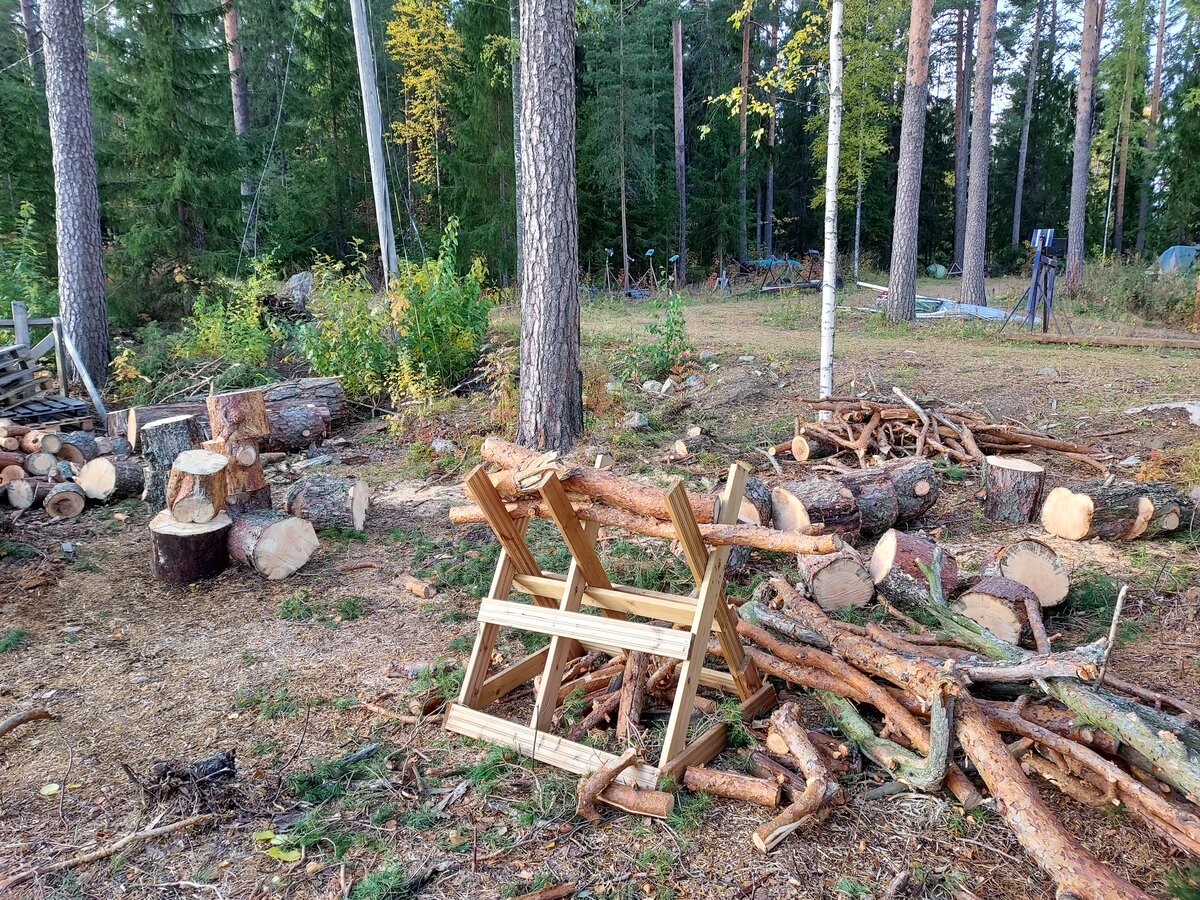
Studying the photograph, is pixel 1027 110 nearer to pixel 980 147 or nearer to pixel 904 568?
pixel 980 147

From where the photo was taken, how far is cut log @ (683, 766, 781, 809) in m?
2.65

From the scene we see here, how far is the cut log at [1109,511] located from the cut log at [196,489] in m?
5.51

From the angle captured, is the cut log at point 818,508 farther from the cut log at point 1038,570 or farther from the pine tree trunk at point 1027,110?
the pine tree trunk at point 1027,110

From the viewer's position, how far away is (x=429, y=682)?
3.62 meters

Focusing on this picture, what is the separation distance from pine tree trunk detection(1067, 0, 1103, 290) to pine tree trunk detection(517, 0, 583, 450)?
583 inches

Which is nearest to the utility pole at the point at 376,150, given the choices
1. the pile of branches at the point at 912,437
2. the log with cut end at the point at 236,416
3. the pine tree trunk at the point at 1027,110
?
the log with cut end at the point at 236,416

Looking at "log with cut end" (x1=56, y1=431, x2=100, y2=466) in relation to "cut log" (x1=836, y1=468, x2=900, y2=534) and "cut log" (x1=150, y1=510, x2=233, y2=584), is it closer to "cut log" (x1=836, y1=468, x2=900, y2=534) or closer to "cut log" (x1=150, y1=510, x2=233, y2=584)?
"cut log" (x1=150, y1=510, x2=233, y2=584)

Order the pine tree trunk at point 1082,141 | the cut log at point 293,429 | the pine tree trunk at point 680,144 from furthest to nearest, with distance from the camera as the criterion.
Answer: the pine tree trunk at point 680,144 → the pine tree trunk at point 1082,141 → the cut log at point 293,429

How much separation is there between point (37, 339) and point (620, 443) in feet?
30.6

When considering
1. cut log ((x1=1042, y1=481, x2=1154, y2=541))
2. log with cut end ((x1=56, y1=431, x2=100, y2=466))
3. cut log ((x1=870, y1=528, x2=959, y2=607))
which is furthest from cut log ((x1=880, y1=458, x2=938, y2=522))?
log with cut end ((x1=56, y1=431, x2=100, y2=466))

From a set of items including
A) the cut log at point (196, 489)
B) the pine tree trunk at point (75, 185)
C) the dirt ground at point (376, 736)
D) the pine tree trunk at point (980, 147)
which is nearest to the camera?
the dirt ground at point (376, 736)

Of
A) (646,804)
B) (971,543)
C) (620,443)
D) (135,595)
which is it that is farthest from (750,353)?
(646,804)

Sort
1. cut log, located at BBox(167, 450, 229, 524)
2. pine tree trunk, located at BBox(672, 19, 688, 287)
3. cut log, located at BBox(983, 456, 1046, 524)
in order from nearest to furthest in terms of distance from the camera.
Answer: cut log, located at BBox(167, 450, 229, 524) < cut log, located at BBox(983, 456, 1046, 524) < pine tree trunk, located at BBox(672, 19, 688, 287)

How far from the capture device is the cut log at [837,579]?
3.91 metres
